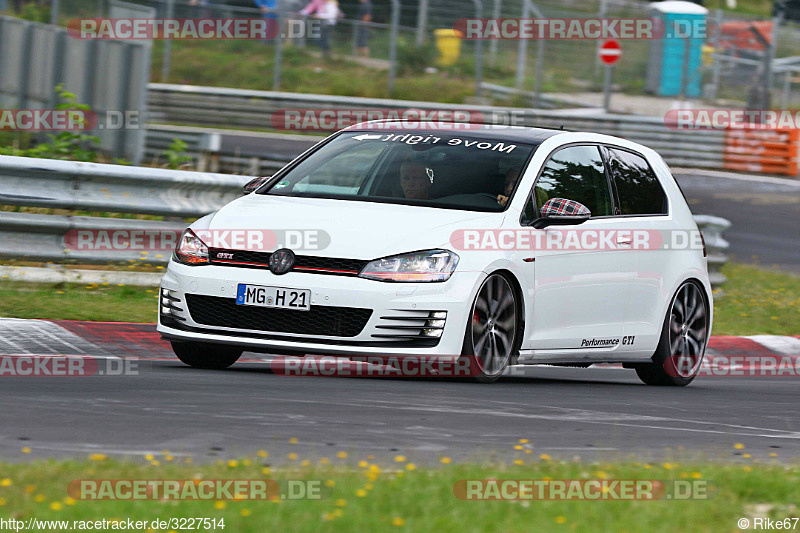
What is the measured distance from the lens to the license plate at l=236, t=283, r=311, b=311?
8008mm

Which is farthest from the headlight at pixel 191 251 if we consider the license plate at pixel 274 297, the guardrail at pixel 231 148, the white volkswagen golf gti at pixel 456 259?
the guardrail at pixel 231 148

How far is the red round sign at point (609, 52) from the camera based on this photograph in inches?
1182

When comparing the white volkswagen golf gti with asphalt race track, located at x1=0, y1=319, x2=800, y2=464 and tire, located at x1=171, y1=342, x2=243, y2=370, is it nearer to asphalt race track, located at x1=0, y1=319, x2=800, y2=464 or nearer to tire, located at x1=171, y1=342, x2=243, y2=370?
tire, located at x1=171, y1=342, x2=243, y2=370

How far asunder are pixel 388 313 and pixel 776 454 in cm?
223

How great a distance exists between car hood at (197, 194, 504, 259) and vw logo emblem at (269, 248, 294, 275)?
5 centimetres

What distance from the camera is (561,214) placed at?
8.89m

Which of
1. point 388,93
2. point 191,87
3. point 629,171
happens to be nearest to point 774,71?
point 388,93

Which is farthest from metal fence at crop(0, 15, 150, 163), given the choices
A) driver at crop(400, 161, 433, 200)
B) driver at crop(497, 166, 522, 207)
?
driver at crop(497, 166, 522, 207)

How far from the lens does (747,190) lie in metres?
26.7

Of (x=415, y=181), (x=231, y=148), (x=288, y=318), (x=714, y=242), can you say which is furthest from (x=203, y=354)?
(x=231, y=148)

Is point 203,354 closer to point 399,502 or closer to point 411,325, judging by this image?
point 411,325

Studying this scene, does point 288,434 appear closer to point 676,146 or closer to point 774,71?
point 676,146

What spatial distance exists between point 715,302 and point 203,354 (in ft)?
24.2

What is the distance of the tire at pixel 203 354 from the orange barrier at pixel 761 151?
848 inches
